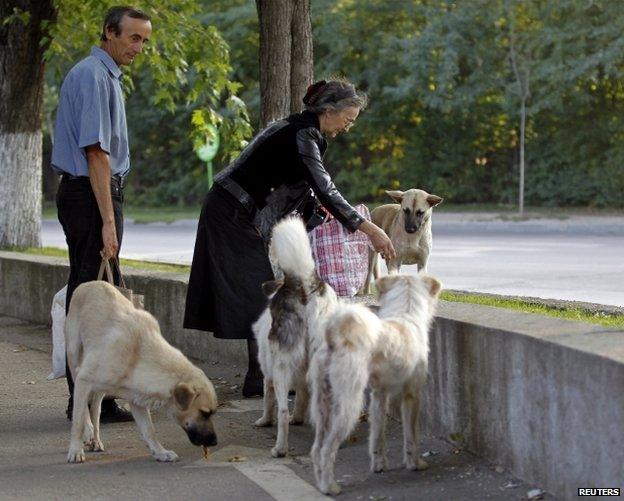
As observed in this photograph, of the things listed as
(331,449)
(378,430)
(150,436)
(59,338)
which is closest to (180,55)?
(59,338)

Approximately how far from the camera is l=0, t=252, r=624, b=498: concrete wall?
16.6ft

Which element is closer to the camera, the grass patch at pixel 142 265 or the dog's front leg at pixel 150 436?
the dog's front leg at pixel 150 436

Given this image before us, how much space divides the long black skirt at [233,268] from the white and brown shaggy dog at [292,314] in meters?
1.09

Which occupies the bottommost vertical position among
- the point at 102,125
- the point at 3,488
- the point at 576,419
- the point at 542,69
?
the point at 3,488

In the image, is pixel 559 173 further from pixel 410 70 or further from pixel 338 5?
pixel 338 5

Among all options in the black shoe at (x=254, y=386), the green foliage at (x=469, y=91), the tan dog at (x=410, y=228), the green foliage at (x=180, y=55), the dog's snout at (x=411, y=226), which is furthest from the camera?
the green foliage at (x=469, y=91)

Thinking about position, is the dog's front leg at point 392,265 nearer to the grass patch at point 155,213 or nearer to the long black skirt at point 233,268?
the long black skirt at point 233,268

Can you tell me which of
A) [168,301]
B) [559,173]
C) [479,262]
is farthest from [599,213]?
[168,301]

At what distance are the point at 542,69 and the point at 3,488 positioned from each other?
2241 cm

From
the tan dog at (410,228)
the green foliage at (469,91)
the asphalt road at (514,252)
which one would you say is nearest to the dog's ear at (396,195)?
the tan dog at (410,228)

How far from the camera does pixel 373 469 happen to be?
6.12 metres

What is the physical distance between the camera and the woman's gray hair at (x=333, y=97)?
714 cm

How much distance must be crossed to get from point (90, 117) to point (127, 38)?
50cm

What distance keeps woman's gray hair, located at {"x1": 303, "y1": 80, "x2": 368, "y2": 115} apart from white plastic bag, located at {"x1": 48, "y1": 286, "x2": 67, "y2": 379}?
1.94 meters
